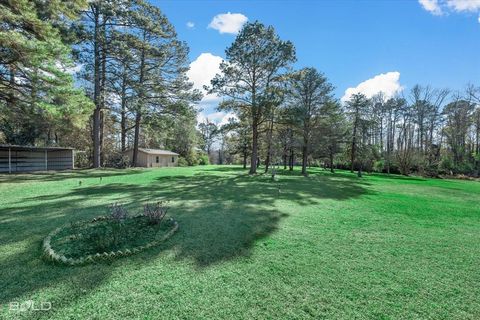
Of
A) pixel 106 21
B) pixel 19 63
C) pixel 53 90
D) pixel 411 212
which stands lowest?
pixel 411 212

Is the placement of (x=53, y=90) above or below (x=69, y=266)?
above

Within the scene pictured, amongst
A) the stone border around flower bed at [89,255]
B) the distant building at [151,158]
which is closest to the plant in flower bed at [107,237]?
the stone border around flower bed at [89,255]

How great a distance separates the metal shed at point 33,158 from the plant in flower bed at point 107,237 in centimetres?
1766

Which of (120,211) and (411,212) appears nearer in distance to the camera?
(120,211)

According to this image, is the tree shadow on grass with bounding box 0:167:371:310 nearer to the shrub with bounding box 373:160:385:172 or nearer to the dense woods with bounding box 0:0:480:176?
the dense woods with bounding box 0:0:480:176

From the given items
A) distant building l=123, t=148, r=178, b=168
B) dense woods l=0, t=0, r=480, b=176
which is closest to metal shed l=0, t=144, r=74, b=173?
dense woods l=0, t=0, r=480, b=176

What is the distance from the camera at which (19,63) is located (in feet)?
30.0

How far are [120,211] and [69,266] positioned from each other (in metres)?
1.51

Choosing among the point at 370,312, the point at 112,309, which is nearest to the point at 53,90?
the point at 112,309

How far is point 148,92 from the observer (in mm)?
21922

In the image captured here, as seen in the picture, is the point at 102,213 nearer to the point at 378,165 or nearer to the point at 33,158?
the point at 33,158

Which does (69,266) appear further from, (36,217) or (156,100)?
(156,100)

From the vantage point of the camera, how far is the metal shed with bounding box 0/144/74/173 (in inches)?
739

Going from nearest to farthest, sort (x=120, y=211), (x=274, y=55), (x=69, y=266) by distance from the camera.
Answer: (x=69, y=266) < (x=120, y=211) < (x=274, y=55)
